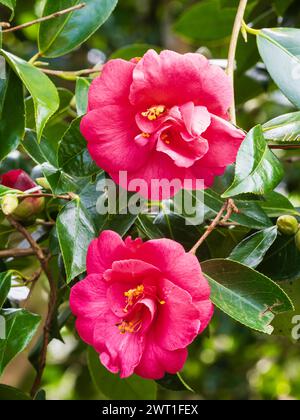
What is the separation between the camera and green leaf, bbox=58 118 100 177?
101 centimetres

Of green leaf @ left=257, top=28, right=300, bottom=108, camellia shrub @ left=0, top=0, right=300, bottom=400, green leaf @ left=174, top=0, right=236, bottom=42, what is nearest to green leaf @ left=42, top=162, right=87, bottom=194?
camellia shrub @ left=0, top=0, right=300, bottom=400

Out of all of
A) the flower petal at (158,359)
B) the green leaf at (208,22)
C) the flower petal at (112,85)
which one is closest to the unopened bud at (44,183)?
the flower petal at (112,85)

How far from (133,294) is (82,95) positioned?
421mm

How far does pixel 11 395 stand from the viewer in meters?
1.18

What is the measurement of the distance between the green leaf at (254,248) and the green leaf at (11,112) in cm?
34

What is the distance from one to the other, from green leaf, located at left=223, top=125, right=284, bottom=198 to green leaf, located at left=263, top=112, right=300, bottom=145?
24 mm

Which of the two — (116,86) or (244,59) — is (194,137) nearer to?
(116,86)

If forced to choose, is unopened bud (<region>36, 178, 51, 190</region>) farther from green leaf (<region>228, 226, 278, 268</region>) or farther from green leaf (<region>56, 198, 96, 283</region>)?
green leaf (<region>228, 226, 278, 268</region>)

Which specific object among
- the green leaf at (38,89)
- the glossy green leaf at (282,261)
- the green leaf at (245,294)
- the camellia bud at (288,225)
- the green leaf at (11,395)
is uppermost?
the green leaf at (38,89)

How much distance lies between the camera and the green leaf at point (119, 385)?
1.43 m

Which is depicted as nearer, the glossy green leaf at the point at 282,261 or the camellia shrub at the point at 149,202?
the camellia shrub at the point at 149,202

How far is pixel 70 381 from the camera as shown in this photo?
3094 mm

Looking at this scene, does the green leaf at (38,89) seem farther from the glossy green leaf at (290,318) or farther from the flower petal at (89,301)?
the glossy green leaf at (290,318)
